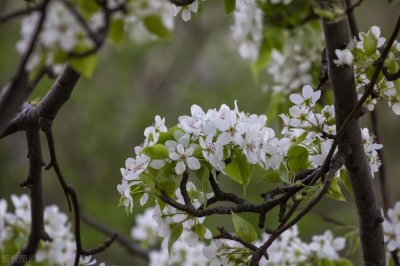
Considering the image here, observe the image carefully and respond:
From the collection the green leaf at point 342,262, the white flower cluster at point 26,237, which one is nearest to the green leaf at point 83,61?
the white flower cluster at point 26,237

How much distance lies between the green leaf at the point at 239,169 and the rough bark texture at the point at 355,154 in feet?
0.61

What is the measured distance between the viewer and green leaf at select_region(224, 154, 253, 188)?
132cm

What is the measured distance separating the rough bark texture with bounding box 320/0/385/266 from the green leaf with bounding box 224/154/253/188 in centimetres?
19

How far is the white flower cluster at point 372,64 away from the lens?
1.26 meters

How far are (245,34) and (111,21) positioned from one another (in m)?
1.19

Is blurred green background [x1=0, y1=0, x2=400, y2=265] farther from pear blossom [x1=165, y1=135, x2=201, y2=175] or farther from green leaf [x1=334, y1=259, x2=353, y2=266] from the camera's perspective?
pear blossom [x1=165, y1=135, x2=201, y2=175]

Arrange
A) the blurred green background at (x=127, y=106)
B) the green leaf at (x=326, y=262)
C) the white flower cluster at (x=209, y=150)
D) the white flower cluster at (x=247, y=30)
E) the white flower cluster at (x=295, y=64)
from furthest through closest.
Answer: the blurred green background at (x=127, y=106)
the white flower cluster at (x=295, y=64)
the white flower cluster at (x=247, y=30)
the green leaf at (x=326, y=262)
the white flower cluster at (x=209, y=150)

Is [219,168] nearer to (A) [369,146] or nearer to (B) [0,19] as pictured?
(A) [369,146]

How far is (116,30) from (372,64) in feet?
1.80

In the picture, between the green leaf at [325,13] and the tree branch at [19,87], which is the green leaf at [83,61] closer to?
the tree branch at [19,87]

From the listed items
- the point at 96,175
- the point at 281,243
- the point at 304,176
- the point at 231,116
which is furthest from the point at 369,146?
the point at 96,175

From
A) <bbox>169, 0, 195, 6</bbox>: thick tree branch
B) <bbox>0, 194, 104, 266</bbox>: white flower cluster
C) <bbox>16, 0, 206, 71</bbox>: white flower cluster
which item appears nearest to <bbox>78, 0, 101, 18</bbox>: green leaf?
<bbox>16, 0, 206, 71</bbox>: white flower cluster

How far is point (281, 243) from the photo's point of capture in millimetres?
1936

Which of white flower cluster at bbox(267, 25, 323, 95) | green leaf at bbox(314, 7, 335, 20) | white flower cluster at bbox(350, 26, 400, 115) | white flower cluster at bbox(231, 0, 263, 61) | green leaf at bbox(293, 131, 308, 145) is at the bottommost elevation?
green leaf at bbox(293, 131, 308, 145)
